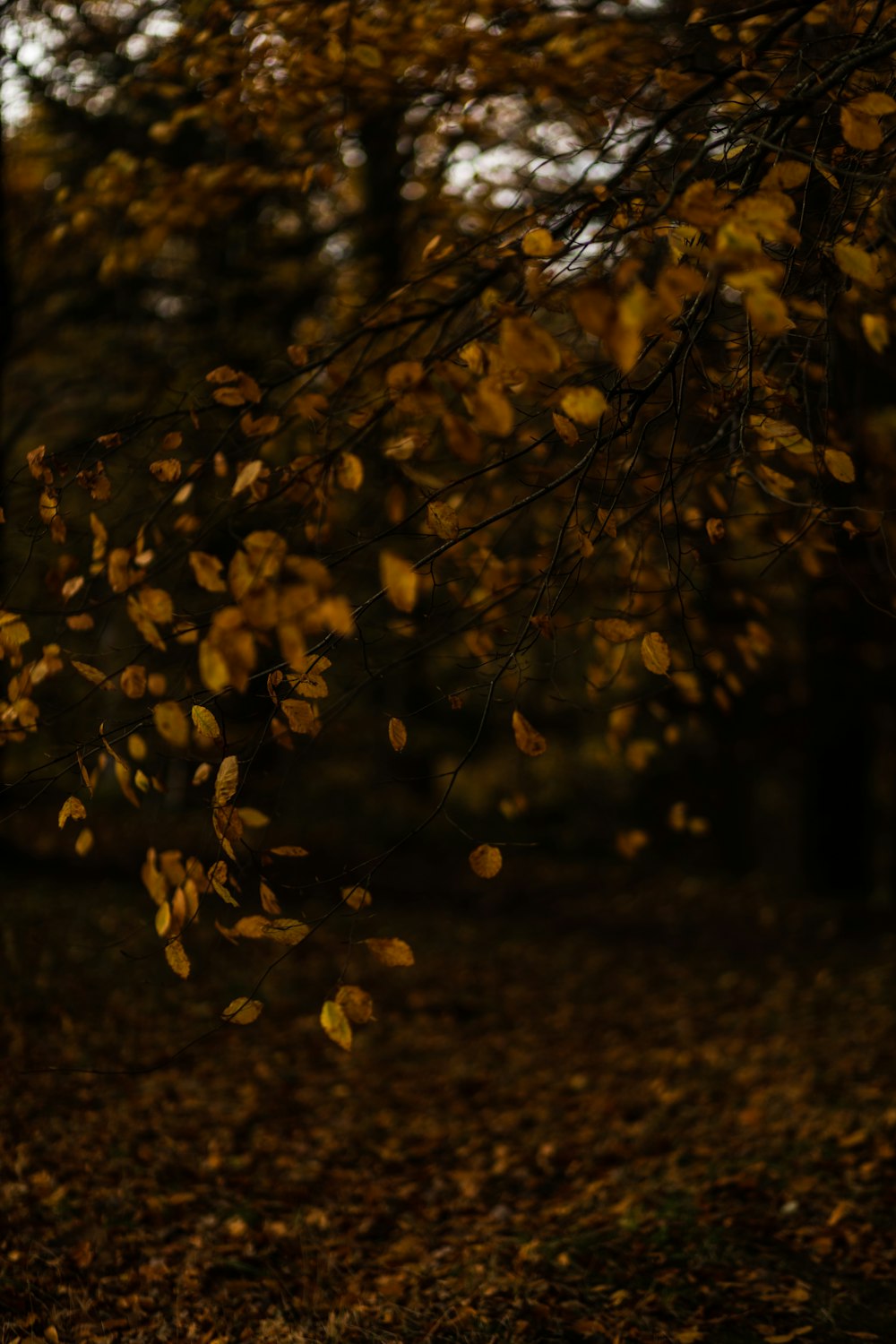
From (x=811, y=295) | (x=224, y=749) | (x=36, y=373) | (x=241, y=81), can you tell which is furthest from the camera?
(x=36, y=373)

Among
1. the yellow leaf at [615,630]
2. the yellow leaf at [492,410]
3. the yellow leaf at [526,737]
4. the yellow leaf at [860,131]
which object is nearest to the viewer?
the yellow leaf at [492,410]

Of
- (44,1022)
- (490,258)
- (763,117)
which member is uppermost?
(763,117)

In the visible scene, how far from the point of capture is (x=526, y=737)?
240 cm

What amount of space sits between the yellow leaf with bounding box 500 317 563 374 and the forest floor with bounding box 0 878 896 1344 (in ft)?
5.81

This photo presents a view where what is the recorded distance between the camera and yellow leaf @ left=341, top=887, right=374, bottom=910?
7.57 ft

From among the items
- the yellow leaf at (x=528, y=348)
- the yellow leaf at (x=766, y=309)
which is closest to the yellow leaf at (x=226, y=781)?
the yellow leaf at (x=528, y=348)

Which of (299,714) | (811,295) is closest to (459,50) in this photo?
(811,295)

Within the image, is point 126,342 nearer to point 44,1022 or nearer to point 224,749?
point 44,1022

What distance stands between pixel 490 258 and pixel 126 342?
302 inches

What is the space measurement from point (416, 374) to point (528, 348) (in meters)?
0.31

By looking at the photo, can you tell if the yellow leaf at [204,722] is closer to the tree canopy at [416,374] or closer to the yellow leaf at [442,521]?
the tree canopy at [416,374]

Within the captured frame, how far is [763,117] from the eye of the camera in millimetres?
2346

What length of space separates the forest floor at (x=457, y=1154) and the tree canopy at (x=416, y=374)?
2.75 feet

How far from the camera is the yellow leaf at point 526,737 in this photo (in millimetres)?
2352
